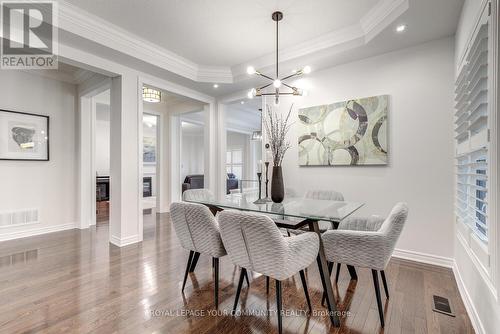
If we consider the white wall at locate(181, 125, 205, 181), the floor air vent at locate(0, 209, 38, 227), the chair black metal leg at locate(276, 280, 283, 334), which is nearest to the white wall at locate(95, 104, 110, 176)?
the white wall at locate(181, 125, 205, 181)

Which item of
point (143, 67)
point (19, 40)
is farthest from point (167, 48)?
point (19, 40)

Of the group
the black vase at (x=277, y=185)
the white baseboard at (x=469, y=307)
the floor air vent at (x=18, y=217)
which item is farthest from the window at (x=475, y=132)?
the floor air vent at (x=18, y=217)

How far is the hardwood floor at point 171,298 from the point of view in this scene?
5.66ft

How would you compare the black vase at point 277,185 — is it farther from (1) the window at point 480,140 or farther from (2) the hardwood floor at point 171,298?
(1) the window at point 480,140

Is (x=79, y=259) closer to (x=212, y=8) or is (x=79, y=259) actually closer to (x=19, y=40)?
(x=19, y=40)

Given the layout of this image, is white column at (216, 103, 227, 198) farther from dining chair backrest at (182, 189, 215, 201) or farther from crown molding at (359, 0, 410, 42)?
crown molding at (359, 0, 410, 42)

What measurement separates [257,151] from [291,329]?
9.66m

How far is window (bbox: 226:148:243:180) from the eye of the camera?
37.1 ft

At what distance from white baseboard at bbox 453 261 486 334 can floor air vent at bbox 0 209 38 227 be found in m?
5.59

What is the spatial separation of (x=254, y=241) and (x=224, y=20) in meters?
2.53

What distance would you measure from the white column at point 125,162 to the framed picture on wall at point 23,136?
1.53m

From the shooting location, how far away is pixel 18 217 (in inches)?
149

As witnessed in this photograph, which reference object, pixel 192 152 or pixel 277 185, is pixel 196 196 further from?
pixel 192 152

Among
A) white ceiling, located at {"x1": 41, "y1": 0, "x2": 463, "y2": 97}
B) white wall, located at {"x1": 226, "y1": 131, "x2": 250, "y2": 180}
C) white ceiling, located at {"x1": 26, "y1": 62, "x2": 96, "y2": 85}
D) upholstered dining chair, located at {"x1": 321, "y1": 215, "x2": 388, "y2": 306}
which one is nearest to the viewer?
upholstered dining chair, located at {"x1": 321, "y1": 215, "x2": 388, "y2": 306}
